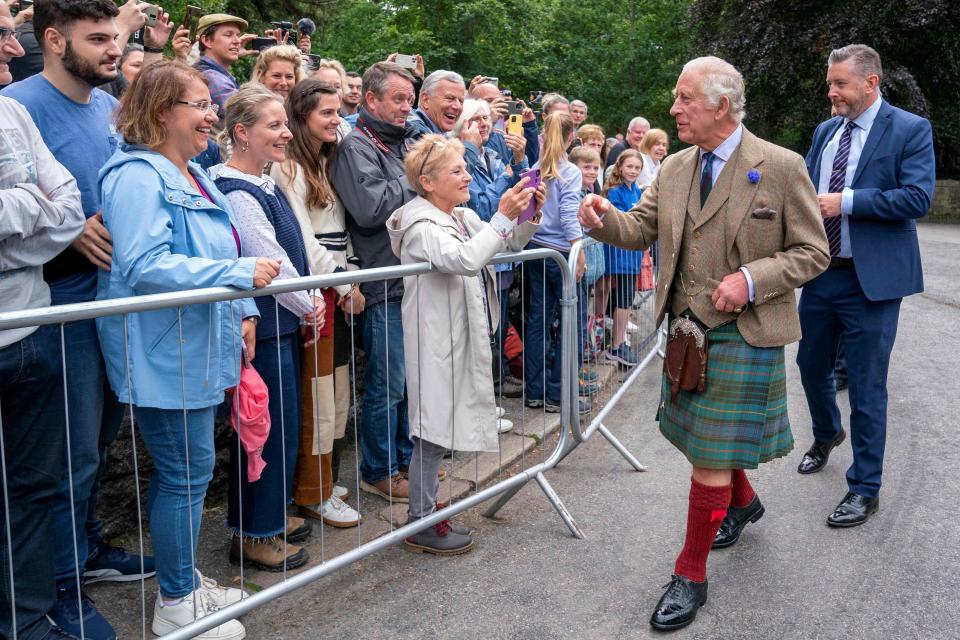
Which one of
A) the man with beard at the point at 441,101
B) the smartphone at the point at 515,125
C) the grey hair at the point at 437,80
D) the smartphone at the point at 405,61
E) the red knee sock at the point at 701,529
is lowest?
the red knee sock at the point at 701,529

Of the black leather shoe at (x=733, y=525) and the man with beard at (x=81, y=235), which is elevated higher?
the man with beard at (x=81, y=235)

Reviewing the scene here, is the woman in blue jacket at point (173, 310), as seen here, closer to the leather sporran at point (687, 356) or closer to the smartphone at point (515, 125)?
the leather sporran at point (687, 356)

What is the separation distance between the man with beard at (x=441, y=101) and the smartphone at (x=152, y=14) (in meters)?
1.50

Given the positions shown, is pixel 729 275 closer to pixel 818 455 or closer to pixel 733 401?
pixel 733 401

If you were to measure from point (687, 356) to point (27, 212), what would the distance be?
2.44 meters

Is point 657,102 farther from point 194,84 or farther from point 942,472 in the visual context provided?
point 194,84

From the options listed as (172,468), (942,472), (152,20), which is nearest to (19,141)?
(172,468)

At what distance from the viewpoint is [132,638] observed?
10.7 ft

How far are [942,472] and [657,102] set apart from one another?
85.8 ft

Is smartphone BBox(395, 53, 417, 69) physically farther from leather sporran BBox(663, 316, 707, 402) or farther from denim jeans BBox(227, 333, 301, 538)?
leather sporran BBox(663, 316, 707, 402)

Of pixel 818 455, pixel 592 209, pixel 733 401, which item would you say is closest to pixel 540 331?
pixel 818 455

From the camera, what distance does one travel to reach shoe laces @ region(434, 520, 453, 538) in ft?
13.4

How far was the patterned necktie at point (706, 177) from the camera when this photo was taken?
3.61 m

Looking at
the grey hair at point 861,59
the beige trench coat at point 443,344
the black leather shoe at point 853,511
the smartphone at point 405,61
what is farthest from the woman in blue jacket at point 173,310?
the grey hair at point 861,59
